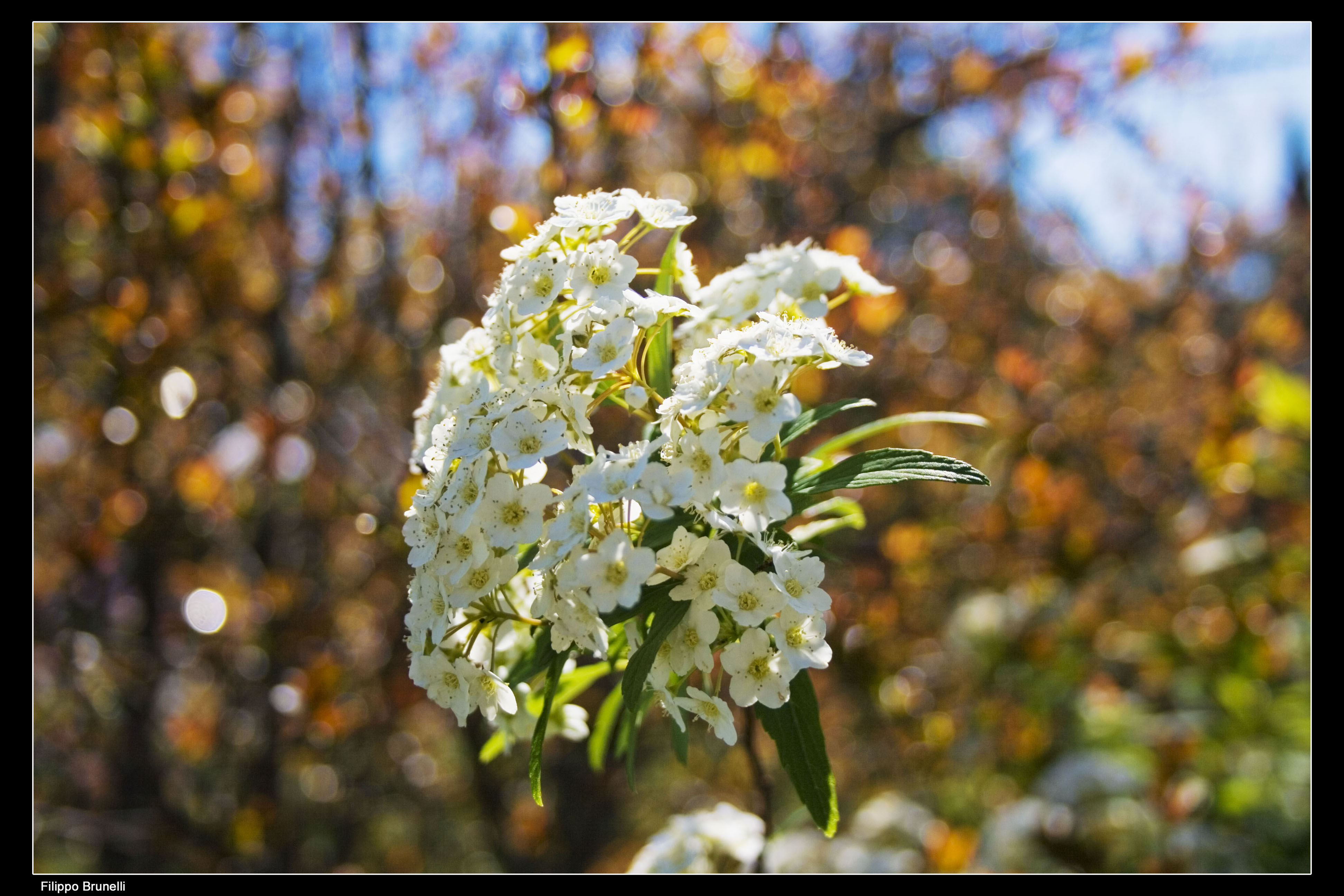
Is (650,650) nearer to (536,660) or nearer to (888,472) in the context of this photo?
(536,660)

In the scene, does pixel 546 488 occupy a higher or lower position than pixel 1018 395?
lower

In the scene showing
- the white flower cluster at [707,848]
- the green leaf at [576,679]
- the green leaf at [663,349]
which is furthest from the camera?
the white flower cluster at [707,848]

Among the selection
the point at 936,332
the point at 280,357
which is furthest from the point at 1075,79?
the point at 280,357

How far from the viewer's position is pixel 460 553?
3.91ft

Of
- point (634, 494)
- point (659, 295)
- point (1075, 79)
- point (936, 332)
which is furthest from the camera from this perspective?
point (936, 332)

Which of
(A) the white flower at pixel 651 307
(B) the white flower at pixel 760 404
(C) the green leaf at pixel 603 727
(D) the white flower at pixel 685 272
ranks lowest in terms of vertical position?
(C) the green leaf at pixel 603 727

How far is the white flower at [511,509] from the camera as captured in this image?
45.8 inches

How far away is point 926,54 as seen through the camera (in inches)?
165

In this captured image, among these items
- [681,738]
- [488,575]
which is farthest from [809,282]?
[681,738]

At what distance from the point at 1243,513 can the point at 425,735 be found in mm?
4848

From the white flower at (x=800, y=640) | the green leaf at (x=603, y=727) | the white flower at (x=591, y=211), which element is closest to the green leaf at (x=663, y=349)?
the white flower at (x=591, y=211)

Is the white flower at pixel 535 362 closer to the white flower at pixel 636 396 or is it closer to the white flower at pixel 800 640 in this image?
the white flower at pixel 636 396

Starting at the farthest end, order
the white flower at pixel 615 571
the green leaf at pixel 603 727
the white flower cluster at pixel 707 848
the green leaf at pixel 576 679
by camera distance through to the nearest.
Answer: the white flower cluster at pixel 707 848 < the green leaf at pixel 603 727 < the green leaf at pixel 576 679 < the white flower at pixel 615 571

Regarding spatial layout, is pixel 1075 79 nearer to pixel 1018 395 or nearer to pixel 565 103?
pixel 1018 395
